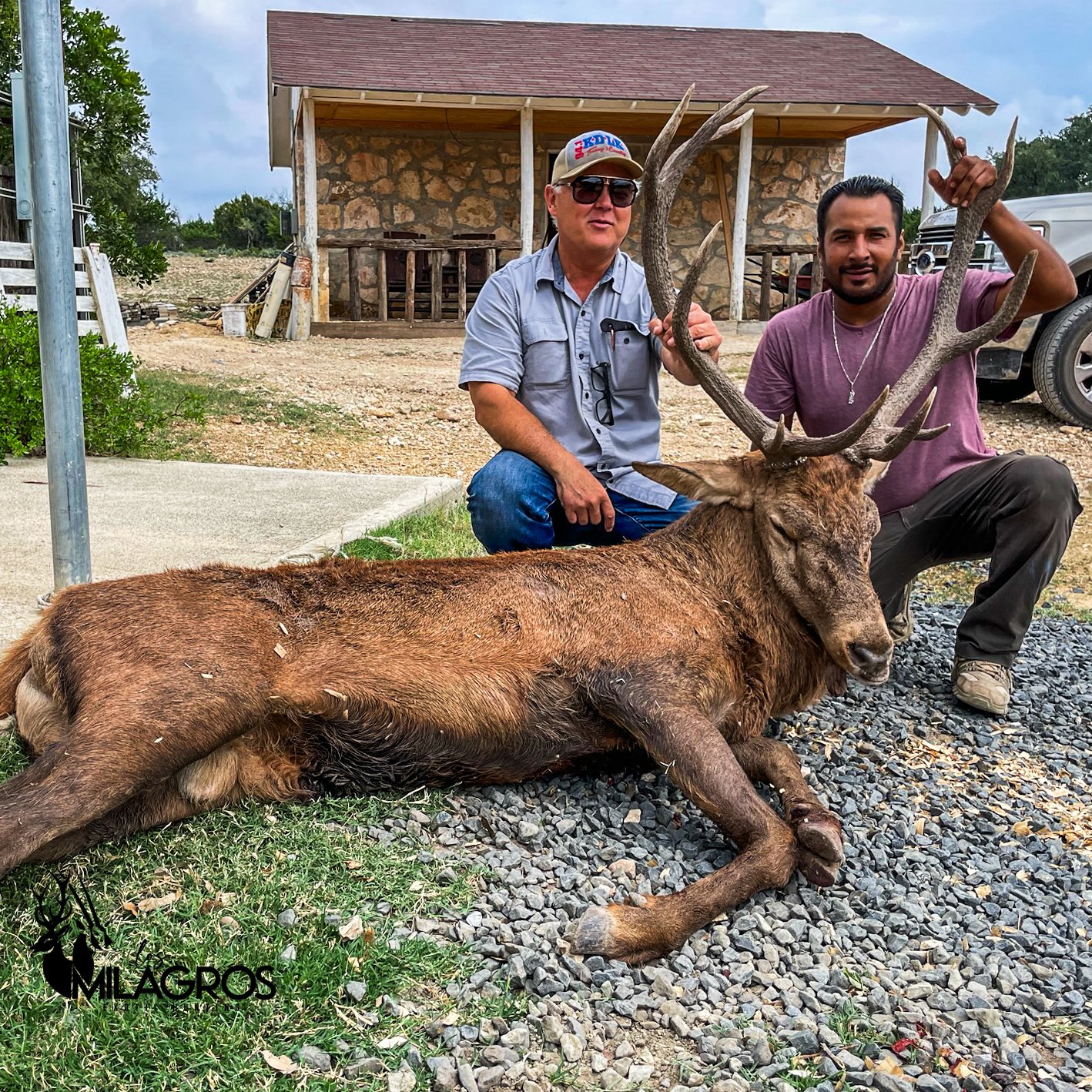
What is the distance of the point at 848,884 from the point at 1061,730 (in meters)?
1.86

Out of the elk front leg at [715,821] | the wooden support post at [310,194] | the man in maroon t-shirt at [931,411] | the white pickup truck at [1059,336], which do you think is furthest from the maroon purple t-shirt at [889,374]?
the wooden support post at [310,194]

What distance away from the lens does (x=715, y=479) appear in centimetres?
416

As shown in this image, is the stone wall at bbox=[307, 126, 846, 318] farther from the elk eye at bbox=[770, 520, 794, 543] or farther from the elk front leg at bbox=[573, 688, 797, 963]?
the elk front leg at bbox=[573, 688, 797, 963]

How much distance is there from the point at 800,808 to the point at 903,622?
2.34 m

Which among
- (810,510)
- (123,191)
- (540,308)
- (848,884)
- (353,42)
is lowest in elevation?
(848,884)

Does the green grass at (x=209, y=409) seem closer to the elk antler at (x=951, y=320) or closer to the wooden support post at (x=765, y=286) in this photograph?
the elk antler at (x=951, y=320)

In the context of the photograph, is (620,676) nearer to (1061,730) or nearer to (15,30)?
(1061,730)

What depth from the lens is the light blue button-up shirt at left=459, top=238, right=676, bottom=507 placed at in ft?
17.5

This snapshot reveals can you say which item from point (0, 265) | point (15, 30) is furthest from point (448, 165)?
point (0, 265)

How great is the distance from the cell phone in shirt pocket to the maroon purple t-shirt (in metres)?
0.63

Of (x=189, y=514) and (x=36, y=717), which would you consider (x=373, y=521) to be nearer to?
(x=189, y=514)

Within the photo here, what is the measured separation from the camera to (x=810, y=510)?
155 inches

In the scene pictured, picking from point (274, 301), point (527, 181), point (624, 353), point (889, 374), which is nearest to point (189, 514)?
point (624, 353)

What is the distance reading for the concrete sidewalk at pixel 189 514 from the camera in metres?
5.45
